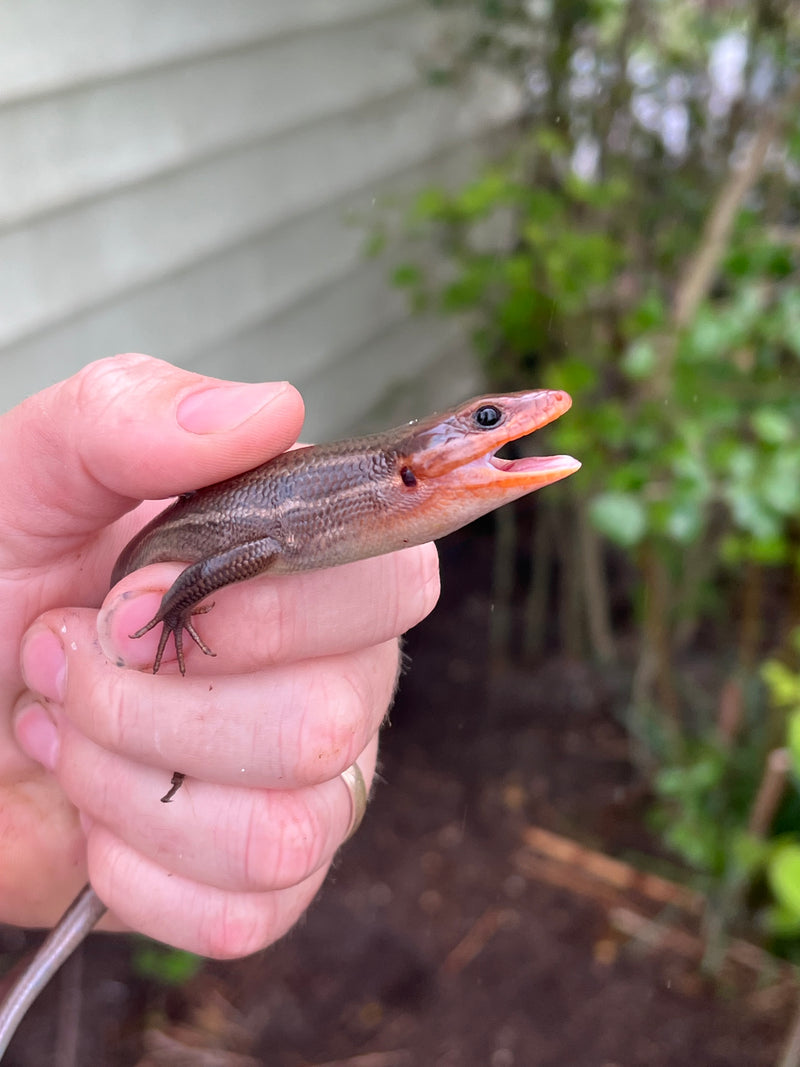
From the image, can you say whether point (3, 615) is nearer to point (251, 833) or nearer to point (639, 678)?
point (251, 833)

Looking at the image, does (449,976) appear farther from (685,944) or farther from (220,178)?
(220,178)

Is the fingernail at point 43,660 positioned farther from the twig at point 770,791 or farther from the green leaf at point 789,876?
the twig at point 770,791

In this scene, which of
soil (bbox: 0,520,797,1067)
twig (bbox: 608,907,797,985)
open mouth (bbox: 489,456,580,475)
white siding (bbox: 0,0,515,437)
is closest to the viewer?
open mouth (bbox: 489,456,580,475)

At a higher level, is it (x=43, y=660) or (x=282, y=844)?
(x=43, y=660)

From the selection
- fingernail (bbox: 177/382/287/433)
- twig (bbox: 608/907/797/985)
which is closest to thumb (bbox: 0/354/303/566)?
fingernail (bbox: 177/382/287/433)

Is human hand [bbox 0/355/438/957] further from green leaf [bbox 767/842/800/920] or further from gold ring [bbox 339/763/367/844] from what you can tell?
green leaf [bbox 767/842/800/920]

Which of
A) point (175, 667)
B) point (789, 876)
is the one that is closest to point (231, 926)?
point (175, 667)

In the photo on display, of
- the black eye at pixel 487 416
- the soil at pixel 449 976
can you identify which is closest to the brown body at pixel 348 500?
the black eye at pixel 487 416

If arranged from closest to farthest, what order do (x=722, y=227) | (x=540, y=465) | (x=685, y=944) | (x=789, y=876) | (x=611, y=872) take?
1. (x=540, y=465)
2. (x=789, y=876)
3. (x=722, y=227)
4. (x=685, y=944)
5. (x=611, y=872)
